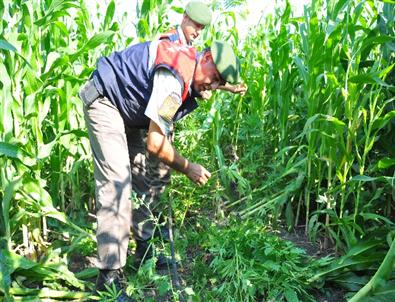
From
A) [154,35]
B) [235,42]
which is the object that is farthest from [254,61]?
[154,35]

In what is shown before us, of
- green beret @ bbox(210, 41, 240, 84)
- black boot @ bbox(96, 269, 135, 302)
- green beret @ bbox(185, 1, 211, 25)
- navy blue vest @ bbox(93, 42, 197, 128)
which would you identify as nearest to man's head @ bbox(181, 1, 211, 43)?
green beret @ bbox(185, 1, 211, 25)

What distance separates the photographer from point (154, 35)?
4.29 meters

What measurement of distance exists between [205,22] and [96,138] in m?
1.76

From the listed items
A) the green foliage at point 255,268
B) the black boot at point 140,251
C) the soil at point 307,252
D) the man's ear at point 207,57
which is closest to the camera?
the green foliage at point 255,268

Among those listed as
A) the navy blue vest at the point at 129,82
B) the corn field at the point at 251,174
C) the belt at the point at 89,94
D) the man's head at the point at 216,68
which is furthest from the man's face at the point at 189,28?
the man's head at the point at 216,68

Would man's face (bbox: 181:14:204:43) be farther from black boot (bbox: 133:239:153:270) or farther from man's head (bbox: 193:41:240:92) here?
black boot (bbox: 133:239:153:270)

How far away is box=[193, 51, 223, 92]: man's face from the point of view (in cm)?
245

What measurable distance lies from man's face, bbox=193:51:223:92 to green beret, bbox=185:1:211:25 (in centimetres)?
161

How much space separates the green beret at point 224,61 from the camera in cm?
238

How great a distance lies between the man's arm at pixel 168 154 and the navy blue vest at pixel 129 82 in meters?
0.36

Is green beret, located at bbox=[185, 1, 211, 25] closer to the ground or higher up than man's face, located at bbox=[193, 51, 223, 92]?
higher up

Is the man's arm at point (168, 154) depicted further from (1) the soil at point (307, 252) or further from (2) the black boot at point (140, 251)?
(2) the black boot at point (140, 251)

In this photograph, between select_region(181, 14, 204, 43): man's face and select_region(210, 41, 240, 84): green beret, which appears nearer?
select_region(210, 41, 240, 84): green beret

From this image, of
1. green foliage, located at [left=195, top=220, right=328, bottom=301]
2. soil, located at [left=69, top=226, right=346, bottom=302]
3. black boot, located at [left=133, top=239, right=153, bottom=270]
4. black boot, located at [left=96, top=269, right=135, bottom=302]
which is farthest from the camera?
black boot, located at [left=133, top=239, right=153, bottom=270]
